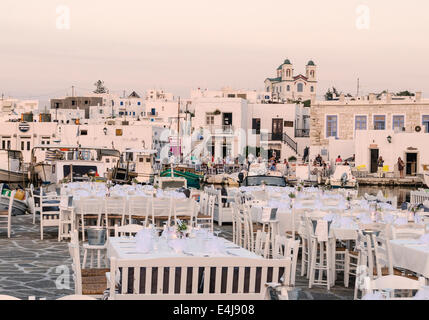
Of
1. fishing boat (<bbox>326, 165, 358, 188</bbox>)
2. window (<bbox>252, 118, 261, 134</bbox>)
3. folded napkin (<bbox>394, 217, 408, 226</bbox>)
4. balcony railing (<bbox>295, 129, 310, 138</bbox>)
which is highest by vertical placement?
window (<bbox>252, 118, 261, 134</bbox>)

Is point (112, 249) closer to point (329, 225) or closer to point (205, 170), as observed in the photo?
point (329, 225)

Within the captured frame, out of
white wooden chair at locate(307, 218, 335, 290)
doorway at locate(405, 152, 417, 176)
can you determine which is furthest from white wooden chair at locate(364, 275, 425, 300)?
doorway at locate(405, 152, 417, 176)

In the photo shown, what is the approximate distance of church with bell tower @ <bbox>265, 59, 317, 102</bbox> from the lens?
4690 inches

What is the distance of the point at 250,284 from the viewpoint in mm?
5613

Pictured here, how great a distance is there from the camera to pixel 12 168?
33812mm

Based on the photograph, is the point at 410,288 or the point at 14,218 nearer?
the point at 410,288

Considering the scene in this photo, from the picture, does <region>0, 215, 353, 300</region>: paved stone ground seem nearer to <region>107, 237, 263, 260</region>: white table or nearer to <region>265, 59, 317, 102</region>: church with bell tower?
<region>107, 237, 263, 260</region>: white table

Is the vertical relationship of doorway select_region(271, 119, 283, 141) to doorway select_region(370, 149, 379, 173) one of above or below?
above

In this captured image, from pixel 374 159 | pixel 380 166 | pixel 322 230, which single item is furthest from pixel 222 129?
pixel 322 230

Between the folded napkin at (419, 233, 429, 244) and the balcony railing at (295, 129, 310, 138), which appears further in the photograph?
the balcony railing at (295, 129, 310, 138)

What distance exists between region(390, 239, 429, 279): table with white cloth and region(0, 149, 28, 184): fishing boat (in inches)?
937

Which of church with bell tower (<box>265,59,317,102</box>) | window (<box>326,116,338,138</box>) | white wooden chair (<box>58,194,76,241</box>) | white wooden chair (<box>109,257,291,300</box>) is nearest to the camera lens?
white wooden chair (<box>109,257,291,300</box>)
